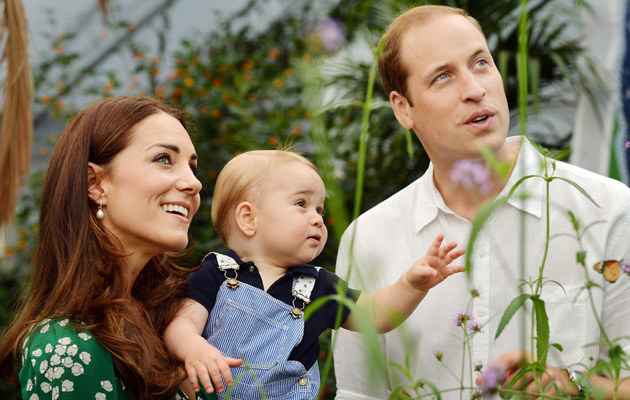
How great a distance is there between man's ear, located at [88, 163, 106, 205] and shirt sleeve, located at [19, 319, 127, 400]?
0.32 metres

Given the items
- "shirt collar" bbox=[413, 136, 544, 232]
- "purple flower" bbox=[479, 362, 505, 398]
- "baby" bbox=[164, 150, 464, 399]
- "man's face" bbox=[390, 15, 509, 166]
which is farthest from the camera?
"shirt collar" bbox=[413, 136, 544, 232]

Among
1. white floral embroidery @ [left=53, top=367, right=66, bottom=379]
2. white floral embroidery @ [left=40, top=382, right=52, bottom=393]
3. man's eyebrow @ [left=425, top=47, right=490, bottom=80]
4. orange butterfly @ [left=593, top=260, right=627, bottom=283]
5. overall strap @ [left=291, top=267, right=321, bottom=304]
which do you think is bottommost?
white floral embroidery @ [left=40, top=382, right=52, bottom=393]

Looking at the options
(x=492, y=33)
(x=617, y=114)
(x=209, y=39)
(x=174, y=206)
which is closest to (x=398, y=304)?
(x=174, y=206)

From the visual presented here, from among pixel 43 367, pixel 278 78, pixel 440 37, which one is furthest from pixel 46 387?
pixel 278 78

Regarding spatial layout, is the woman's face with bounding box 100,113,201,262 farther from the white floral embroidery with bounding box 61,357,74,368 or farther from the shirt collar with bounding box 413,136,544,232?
the shirt collar with bounding box 413,136,544,232

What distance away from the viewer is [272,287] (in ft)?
6.26

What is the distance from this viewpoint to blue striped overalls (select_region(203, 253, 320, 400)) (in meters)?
1.78

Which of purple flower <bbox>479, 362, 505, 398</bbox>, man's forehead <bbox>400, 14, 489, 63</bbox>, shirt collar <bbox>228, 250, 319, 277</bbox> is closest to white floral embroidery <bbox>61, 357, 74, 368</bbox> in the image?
shirt collar <bbox>228, 250, 319, 277</bbox>

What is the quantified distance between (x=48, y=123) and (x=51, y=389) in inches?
210

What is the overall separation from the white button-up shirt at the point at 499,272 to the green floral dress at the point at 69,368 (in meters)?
0.68

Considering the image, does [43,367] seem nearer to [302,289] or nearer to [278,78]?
[302,289]

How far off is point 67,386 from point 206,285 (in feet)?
1.34

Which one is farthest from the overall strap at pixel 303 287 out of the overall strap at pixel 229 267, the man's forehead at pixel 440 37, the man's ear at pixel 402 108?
the man's forehead at pixel 440 37

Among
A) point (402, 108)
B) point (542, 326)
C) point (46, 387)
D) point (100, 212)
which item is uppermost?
point (402, 108)
